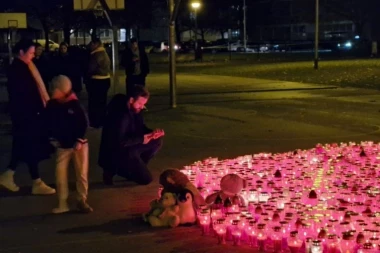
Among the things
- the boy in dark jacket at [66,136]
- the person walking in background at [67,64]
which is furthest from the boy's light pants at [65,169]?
the person walking in background at [67,64]

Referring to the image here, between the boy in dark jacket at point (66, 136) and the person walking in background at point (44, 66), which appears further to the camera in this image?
the person walking in background at point (44, 66)

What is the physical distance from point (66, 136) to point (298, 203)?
Answer: 97.4 inches

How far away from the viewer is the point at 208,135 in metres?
14.0

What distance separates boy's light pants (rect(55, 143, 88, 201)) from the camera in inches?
320

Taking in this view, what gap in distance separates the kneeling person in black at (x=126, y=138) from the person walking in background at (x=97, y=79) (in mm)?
5643

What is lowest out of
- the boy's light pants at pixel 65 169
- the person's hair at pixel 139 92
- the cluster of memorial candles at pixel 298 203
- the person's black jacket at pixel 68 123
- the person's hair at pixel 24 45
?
the cluster of memorial candles at pixel 298 203

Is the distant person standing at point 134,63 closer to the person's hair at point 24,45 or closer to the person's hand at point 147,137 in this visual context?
the person's hair at point 24,45

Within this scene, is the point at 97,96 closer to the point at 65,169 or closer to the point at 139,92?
the point at 139,92

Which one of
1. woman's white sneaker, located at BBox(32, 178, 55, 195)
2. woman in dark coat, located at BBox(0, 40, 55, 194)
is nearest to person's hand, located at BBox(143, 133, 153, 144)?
woman in dark coat, located at BBox(0, 40, 55, 194)

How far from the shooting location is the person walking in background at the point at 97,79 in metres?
15.0

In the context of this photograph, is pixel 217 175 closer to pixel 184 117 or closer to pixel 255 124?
pixel 255 124

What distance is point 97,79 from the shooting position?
1521cm

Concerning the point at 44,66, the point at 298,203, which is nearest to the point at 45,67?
the point at 44,66

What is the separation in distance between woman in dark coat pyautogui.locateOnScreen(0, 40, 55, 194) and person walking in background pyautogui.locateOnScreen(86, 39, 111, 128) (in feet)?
18.6
